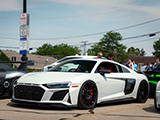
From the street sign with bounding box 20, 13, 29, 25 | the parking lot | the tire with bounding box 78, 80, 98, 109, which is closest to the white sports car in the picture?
Result: the tire with bounding box 78, 80, 98, 109

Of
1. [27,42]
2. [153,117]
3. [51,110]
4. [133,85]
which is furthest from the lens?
[27,42]

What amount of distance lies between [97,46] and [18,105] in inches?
3658

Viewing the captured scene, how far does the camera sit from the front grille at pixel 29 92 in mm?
6777

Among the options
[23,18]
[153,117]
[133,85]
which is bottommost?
[153,117]

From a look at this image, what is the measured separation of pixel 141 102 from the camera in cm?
909

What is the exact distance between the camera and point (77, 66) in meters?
8.09

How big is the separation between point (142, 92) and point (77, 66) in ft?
7.94

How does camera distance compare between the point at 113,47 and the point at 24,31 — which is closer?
the point at 24,31

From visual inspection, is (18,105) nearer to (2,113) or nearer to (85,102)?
(2,113)

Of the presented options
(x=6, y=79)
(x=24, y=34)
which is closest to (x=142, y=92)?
(x=6, y=79)

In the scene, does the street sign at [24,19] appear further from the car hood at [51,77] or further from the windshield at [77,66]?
the car hood at [51,77]

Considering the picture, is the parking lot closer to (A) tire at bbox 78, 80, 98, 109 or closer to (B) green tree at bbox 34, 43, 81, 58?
(A) tire at bbox 78, 80, 98, 109

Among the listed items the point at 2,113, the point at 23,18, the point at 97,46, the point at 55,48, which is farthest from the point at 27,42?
the point at 55,48

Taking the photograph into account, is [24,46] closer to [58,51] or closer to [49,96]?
[49,96]
